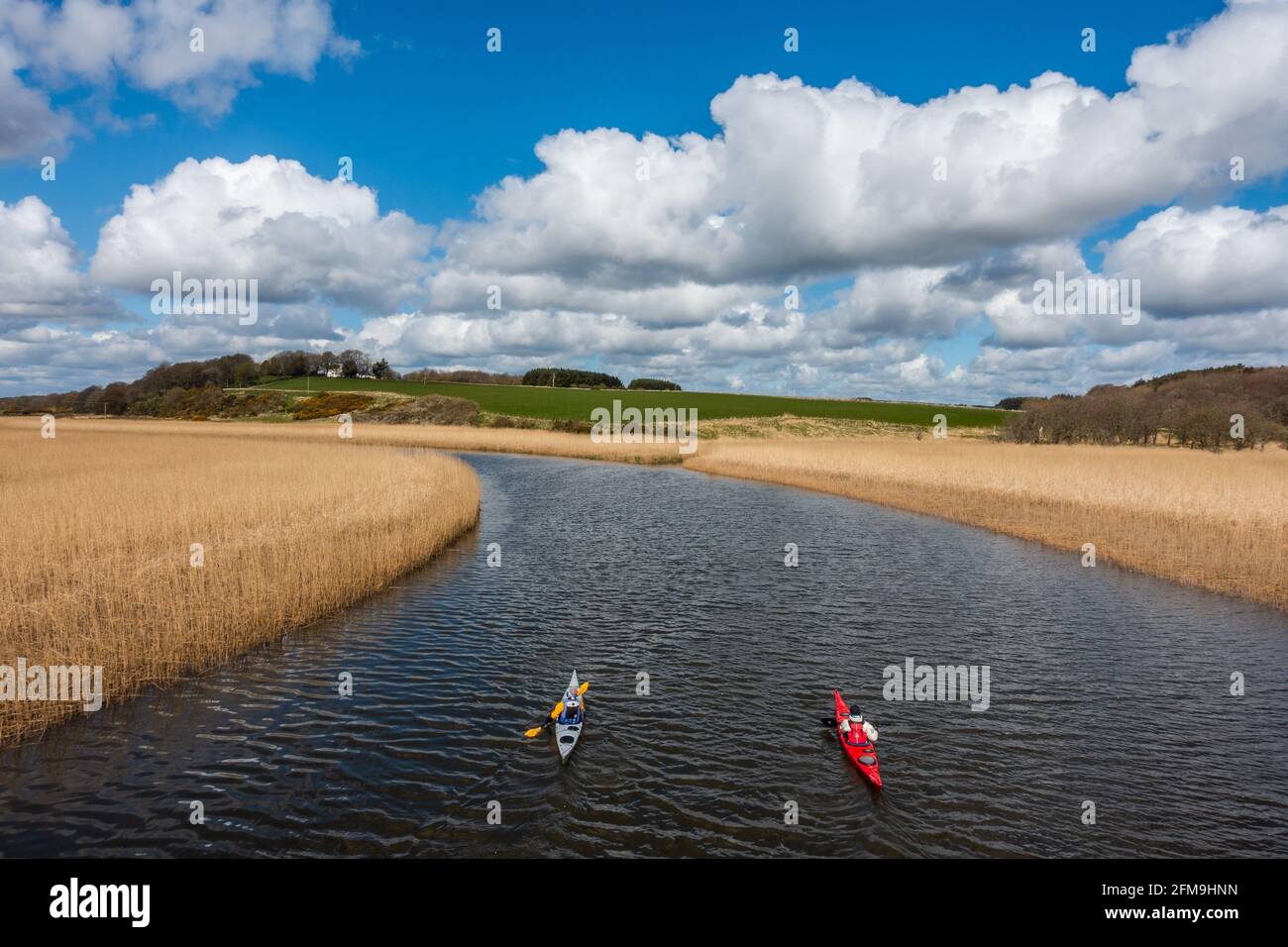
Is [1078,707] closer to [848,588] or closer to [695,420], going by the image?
[848,588]

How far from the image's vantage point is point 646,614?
50.6ft

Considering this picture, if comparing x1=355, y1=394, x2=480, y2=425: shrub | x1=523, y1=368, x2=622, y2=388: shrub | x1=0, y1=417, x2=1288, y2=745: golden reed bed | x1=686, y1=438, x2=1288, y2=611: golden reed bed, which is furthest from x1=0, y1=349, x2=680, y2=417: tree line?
x1=686, y1=438, x2=1288, y2=611: golden reed bed

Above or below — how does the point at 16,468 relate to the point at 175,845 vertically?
above

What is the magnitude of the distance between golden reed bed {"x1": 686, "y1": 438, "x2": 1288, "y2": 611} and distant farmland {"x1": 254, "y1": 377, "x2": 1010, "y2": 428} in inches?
2411

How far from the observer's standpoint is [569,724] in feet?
30.1

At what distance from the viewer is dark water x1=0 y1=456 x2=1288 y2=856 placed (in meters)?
7.29

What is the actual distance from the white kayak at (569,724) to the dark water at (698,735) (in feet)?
0.80

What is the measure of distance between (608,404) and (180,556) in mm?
102320

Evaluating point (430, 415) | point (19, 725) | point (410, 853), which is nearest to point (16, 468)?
point (19, 725)

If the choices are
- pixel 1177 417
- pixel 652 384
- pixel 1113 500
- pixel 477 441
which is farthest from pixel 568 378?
pixel 1113 500

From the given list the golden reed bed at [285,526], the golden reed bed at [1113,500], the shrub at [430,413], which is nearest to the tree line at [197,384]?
the shrub at [430,413]

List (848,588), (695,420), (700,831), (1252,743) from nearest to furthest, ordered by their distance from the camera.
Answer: (700,831) → (1252,743) → (848,588) → (695,420)

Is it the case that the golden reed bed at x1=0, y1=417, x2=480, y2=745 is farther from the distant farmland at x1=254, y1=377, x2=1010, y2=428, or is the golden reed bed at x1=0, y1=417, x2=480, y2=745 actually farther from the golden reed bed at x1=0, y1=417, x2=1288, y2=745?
the distant farmland at x1=254, y1=377, x2=1010, y2=428
